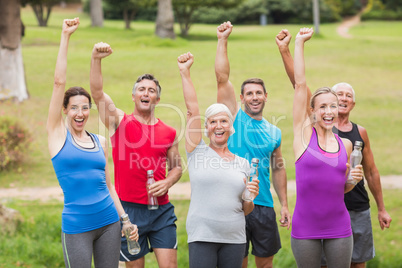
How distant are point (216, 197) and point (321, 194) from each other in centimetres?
87

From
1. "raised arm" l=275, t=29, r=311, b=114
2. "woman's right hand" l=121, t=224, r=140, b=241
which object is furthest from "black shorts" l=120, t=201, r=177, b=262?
"raised arm" l=275, t=29, r=311, b=114

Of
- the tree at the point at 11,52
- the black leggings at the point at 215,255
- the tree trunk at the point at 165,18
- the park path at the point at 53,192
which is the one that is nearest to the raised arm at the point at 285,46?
the black leggings at the point at 215,255

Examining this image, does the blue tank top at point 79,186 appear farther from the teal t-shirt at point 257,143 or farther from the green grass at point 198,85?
the green grass at point 198,85

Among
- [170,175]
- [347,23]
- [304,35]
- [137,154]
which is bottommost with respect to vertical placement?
[347,23]

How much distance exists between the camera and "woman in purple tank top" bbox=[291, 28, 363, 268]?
15.4ft

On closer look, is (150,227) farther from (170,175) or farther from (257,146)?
(257,146)

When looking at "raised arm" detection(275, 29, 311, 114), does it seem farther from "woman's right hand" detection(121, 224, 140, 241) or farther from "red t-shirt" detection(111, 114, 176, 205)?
"woman's right hand" detection(121, 224, 140, 241)

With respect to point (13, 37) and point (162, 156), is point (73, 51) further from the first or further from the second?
point (162, 156)

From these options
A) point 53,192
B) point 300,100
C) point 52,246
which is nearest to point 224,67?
point 300,100

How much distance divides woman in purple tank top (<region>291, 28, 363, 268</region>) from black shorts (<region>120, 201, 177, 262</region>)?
→ 1.28 meters

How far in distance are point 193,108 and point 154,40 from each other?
24.9 metres

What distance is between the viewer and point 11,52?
54.9 ft

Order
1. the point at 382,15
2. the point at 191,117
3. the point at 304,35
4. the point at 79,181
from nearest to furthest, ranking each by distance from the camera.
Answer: the point at 79,181 < the point at 191,117 < the point at 304,35 < the point at 382,15

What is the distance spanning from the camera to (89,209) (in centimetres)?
459
